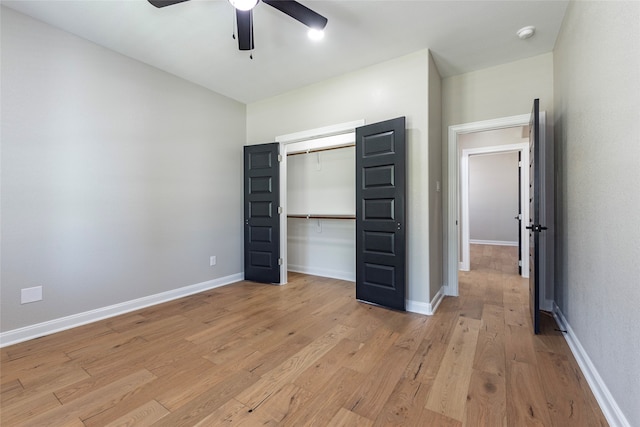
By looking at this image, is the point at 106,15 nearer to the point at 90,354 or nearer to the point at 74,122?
the point at 74,122

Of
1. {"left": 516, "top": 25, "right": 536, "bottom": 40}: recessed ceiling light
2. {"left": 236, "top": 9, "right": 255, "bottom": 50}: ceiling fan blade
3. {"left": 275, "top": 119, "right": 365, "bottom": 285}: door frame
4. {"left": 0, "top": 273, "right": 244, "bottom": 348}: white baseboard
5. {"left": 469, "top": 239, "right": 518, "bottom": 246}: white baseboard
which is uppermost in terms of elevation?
{"left": 516, "top": 25, "right": 536, "bottom": 40}: recessed ceiling light

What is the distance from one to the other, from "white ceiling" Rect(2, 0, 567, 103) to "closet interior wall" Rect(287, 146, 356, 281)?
1395mm

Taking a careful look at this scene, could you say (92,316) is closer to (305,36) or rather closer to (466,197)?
(305,36)

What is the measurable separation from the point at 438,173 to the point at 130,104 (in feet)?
11.6

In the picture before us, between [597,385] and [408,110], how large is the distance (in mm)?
2549

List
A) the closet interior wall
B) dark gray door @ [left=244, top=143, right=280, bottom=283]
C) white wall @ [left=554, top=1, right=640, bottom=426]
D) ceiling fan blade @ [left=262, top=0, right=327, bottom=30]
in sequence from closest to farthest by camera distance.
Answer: white wall @ [left=554, top=1, right=640, bottom=426] < ceiling fan blade @ [left=262, top=0, right=327, bottom=30] < dark gray door @ [left=244, top=143, right=280, bottom=283] < the closet interior wall

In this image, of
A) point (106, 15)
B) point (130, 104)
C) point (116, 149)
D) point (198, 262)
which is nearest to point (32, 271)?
point (116, 149)

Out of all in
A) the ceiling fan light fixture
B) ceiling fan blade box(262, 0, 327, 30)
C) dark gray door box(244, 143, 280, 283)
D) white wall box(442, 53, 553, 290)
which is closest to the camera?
the ceiling fan light fixture

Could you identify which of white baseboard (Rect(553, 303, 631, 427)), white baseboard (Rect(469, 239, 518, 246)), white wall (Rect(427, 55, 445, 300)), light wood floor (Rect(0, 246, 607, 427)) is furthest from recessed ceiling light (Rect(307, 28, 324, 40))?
white baseboard (Rect(469, 239, 518, 246))

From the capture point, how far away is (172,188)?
11.0 ft

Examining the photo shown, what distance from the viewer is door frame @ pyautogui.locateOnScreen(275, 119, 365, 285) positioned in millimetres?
3398

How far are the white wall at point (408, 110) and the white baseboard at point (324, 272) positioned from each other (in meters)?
1.31

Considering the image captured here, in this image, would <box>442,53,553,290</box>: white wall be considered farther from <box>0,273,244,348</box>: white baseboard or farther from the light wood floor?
<box>0,273,244,348</box>: white baseboard

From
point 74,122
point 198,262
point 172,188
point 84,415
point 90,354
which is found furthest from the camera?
point 198,262
